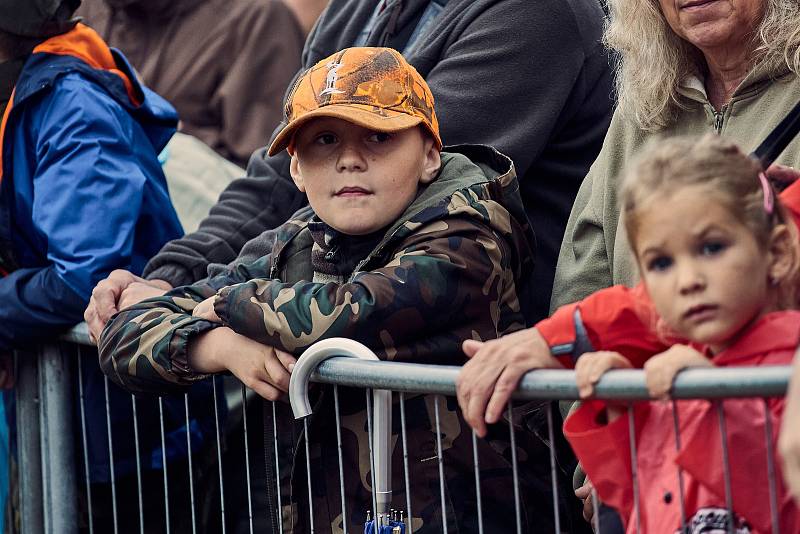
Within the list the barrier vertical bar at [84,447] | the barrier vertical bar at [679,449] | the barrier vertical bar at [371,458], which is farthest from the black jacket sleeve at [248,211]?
the barrier vertical bar at [679,449]

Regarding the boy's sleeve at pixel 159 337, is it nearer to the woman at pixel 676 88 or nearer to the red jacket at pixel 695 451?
the woman at pixel 676 88

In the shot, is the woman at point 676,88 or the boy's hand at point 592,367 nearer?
the boy's hand at point 592,367

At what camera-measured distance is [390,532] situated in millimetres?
3143

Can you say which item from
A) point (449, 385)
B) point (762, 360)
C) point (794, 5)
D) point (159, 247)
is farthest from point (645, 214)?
point (159, 247)

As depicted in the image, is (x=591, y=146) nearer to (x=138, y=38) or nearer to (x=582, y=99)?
(x=582, y=99)

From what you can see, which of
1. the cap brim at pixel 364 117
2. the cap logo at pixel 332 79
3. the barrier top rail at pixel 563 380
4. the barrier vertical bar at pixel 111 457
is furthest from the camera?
the barrier vertical bar at pixel 111 457

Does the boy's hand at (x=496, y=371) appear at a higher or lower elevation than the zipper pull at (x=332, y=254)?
lower

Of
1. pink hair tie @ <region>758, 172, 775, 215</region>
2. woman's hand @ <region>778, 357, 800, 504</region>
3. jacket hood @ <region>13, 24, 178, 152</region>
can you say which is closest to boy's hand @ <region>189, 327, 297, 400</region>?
pink hair tie @ <region>758, 172, 775, 215</region>

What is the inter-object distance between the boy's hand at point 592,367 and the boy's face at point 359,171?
1.05m

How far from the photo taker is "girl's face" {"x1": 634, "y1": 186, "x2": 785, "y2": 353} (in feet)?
8.00

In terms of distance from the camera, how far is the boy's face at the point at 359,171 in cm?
354

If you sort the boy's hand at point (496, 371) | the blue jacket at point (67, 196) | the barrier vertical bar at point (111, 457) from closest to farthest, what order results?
the boy's hand at point (496, 371) < the barrier vertical bar at point (111, 457) < the blue jacket at point (67, 196)

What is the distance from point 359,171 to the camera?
11.7ft

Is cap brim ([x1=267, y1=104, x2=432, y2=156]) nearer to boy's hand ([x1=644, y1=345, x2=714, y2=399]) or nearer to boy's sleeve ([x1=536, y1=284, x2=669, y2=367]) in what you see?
boy's sleeve ([x1=536, y1=284, x2=669, y2=367])
